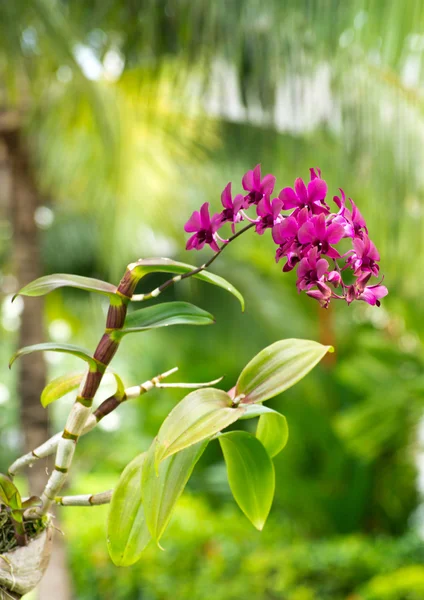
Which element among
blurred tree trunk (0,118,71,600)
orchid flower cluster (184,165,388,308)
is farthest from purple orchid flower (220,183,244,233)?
blurred tree trunk (0,118,71,600)

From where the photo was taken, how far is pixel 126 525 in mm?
372

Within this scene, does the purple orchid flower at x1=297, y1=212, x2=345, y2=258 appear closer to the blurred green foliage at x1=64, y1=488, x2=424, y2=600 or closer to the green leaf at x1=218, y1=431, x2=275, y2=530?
the green leaf at x1=218, y1=431, x2=275, y2=530

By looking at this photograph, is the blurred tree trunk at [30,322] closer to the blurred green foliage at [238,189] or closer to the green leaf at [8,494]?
the blurred green foliage at [238,189]

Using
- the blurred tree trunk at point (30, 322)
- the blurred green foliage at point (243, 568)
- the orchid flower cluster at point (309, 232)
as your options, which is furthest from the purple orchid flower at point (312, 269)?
the blurred green foliage at point (243, 568)

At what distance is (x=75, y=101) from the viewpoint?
1.69 metres

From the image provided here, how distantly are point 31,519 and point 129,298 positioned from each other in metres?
0.13

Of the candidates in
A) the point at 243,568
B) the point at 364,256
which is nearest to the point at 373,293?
the point at 364,256

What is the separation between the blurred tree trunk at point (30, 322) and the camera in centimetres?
187

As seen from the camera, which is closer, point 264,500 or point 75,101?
point 264,500

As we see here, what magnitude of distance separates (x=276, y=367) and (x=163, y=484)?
8 centimetres

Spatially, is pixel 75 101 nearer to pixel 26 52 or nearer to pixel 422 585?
pixel 26 52

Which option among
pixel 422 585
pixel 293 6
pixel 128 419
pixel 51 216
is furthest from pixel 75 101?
pixel 128 419

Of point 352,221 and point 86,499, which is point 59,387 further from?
point 352,221

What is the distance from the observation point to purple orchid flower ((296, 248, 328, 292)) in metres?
0.33
